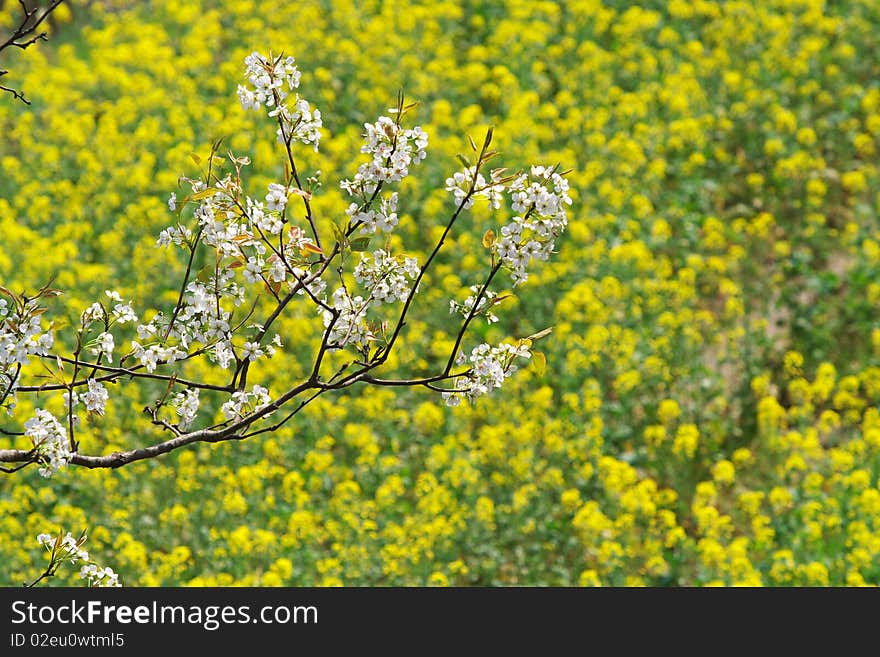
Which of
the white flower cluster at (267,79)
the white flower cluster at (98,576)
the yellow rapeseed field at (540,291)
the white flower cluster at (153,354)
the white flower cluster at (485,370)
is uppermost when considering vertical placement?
the yellow rapeseed field at (540,291)

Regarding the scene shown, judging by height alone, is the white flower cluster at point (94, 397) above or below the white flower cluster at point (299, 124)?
below

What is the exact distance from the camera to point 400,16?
31.2 feet

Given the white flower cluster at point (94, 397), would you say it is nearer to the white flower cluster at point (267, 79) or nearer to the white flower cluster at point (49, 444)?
the white flower cluster at point (49, 444)

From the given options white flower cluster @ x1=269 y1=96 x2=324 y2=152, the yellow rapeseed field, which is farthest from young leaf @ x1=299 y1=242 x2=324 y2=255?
the yellow rapeseed field

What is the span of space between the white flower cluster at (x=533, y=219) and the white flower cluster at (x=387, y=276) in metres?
0.24

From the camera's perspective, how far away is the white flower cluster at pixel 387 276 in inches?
109

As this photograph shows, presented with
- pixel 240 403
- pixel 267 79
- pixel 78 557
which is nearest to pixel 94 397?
pixel 240 403

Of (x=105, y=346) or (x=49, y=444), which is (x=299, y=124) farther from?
(x=49, y=444)

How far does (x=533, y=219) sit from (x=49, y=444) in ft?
3.94

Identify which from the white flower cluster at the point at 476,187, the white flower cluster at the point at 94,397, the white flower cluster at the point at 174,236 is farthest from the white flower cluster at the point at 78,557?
the white flower cluster at the point at 476,187

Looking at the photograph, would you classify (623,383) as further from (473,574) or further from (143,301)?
(143,301)

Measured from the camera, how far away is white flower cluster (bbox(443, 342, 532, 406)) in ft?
8.85

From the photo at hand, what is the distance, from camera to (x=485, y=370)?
271 centimetres

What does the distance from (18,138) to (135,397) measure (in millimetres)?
3708
